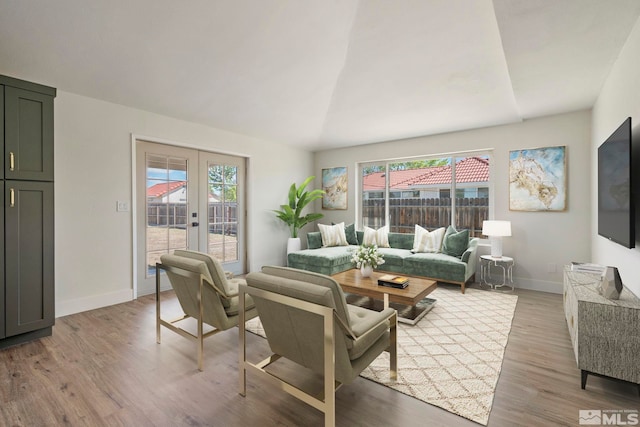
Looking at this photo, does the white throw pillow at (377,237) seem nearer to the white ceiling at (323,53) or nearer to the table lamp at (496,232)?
the table lamp at (496,232)

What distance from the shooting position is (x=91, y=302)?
11.8 ft

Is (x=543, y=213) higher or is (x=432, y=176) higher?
(x=432, y=176)

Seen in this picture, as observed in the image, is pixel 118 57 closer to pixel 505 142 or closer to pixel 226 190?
pixel 226 190

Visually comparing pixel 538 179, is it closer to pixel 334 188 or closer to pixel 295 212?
pixel 334 188

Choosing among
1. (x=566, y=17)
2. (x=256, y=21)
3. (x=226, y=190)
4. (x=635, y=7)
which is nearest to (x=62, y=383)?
(x=256, y=21)

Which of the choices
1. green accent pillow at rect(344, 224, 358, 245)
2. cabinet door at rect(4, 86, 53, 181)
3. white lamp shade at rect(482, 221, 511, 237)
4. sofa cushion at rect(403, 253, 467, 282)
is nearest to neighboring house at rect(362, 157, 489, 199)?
white lamp shade at rect(482, 221, 511, 237)

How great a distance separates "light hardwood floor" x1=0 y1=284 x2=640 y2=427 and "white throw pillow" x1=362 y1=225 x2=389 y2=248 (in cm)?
285

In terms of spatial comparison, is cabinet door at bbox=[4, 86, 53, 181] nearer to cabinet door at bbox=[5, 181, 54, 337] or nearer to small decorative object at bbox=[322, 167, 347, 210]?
cabinet door at bbox=[5, 181, 54, 337]

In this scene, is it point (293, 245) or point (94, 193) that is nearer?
point (94, 193)

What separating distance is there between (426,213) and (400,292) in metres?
2.90

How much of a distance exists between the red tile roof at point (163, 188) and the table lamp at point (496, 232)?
184 inches

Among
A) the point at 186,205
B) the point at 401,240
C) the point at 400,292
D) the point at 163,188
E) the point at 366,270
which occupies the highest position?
the point at 163,188

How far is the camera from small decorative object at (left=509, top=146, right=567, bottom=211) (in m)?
4.29

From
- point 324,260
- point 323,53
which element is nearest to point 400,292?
point 324,260
